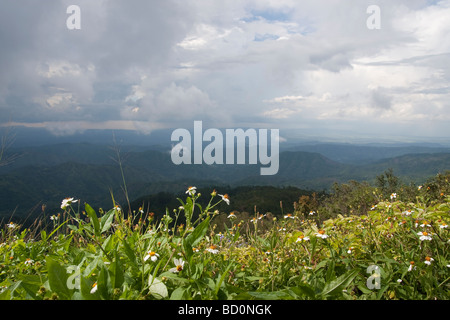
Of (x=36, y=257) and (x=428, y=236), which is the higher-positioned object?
(x=428, y=236)

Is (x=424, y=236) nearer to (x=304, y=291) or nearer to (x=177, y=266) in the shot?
(x=304, y=291)

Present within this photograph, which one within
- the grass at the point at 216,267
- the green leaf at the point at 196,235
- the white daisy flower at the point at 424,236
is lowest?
the grass at the point at 216,267

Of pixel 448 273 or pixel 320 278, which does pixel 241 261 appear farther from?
pixel 448 273

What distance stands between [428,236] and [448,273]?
0.86 ft

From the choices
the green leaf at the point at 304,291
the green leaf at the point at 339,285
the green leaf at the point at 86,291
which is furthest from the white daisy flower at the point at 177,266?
the green leaf at the point at 339,285

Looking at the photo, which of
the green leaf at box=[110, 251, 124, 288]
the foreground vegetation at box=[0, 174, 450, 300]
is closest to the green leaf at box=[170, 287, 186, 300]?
the foreground vegetation at box=[0, 174, 450, 300]

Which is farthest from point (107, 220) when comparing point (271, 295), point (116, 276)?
point (271, 295)

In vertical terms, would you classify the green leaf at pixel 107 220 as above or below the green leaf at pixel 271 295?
above

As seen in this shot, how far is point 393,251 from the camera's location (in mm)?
2344

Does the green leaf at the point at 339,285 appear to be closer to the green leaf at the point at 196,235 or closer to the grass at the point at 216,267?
the grass at the point at 216,267

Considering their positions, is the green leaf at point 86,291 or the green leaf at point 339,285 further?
the green leaf at point 339,285

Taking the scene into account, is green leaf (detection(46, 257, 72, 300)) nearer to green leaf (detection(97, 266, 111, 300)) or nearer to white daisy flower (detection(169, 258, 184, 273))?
green leaf (detection(97, 266, 111, 300))
